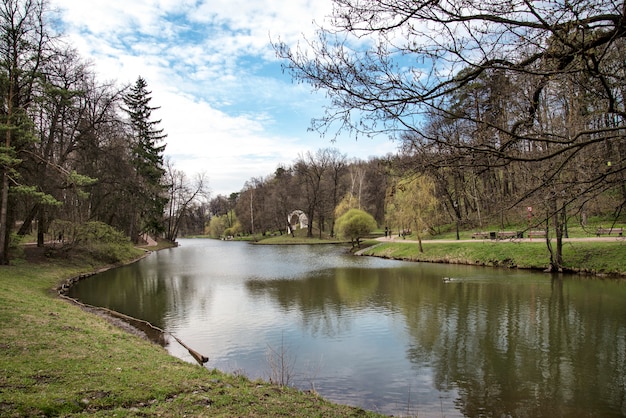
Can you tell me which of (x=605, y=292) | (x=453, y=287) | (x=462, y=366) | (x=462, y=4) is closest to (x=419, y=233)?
(x=453, y=287)

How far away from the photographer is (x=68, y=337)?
24.7 ft

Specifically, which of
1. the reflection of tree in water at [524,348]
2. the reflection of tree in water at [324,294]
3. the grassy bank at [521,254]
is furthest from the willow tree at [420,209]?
the reflection of tree in water at [524,348]

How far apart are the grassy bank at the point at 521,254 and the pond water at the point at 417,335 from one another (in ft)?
6.00

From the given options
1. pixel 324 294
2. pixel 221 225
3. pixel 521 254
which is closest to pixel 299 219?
pixel 221 225

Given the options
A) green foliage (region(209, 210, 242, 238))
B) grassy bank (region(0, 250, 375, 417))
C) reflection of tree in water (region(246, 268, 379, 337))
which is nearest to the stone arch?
green foliage (region(209, 210, 242, 238))

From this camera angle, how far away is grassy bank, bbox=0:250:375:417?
4473 millimetres

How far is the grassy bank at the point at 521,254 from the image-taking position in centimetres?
1845

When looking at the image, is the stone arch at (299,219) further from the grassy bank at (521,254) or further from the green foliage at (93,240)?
the green foliage at (93,240)

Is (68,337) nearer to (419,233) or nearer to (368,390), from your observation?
(368,390)

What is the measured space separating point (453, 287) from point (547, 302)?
151 inches

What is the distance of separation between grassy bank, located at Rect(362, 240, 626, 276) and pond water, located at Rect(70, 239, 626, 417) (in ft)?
6.00

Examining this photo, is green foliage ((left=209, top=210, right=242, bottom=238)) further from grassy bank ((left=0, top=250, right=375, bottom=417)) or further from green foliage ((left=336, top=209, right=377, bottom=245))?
grassy bank ((left=0, top=250, right=375, bottom=417))

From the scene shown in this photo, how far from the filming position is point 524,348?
29.6ft

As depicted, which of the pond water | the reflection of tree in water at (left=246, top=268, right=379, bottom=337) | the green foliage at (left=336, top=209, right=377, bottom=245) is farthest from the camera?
the green foliage at (left=336, top=209, right=377, bottom=245)
